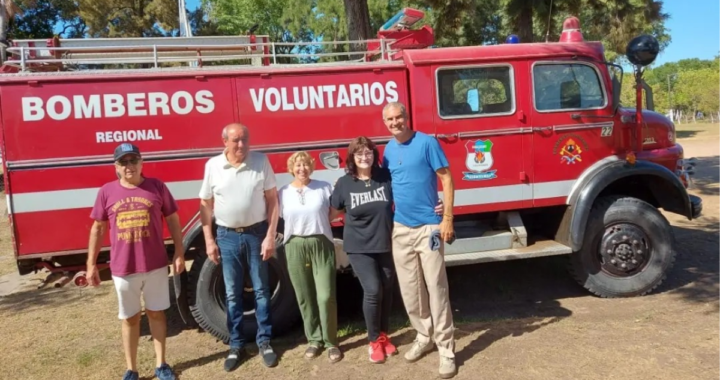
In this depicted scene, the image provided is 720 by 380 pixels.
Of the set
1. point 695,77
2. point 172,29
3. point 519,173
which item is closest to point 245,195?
point 519,173

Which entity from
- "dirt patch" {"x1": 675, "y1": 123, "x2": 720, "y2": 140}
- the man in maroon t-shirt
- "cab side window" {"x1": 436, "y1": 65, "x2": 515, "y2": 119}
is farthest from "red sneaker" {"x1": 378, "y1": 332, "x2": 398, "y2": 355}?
"dirt patch" {"x1": 675, "y1": 123, "x2": 720, "y2": 140}

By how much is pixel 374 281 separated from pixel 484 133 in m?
2.00

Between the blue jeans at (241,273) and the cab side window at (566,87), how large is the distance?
3062mm

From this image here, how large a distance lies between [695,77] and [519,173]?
6985 centimetres

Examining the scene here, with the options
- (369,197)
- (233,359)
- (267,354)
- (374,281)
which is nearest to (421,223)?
(369,197)

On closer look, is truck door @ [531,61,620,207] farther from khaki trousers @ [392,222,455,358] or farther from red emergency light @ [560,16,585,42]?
khaki trousers @ [392,222,455,358]

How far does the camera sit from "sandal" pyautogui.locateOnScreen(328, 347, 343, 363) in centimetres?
409

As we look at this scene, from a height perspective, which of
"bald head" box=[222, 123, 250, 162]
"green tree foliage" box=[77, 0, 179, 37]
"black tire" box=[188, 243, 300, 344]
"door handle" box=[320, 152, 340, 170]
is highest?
"green tree foliage" box=[77, 0, 179, 37]

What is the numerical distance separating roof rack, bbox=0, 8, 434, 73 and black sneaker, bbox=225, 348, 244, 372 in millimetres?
2523

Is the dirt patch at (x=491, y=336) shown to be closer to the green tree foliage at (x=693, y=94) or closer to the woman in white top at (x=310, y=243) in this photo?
the woman in white top at (x=310, y=243)

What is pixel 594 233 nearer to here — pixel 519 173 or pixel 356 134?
pixel 519 173

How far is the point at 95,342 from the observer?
476 cm

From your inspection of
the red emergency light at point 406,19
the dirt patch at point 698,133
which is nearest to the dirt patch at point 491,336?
the red emergency light at point 406,19

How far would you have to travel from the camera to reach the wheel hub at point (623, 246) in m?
5.21
